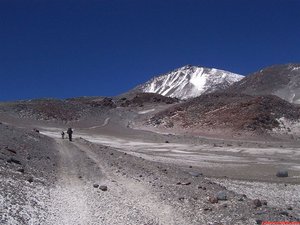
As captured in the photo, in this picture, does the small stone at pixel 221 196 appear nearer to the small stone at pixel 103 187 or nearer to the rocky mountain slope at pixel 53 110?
the small stone at pixel 103 187

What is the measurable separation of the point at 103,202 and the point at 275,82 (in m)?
164

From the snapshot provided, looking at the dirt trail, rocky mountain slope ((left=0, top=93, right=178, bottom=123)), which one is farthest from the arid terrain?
rocky mountain slope ((left=0, top=93, right=178, bottom=123))

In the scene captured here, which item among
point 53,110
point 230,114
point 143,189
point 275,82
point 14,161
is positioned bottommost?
point 143,189

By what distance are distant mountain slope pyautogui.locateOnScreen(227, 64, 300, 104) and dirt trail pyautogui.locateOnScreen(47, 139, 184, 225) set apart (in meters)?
131

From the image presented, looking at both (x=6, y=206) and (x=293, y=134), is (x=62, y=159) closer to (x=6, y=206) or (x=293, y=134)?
(x=6, y=206)

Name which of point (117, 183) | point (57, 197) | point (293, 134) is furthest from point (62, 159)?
point (293, 134)

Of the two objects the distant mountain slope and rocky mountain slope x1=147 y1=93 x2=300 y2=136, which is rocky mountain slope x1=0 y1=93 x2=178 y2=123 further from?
the distant mountain slope

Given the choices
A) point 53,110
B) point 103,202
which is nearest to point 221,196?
point 103,202

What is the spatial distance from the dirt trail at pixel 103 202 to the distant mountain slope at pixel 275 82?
131m

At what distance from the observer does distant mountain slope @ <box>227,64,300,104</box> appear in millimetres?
156750

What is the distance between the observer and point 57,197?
16031 mm

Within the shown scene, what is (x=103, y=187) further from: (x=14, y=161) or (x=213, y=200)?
(x=14, y=161)

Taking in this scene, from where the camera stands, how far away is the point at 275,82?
6742 inches

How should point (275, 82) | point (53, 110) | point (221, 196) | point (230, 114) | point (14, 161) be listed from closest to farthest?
point (221, 196)
point (14, 161)
point (230, 114)
point (53, 110)
point (275, 82)
